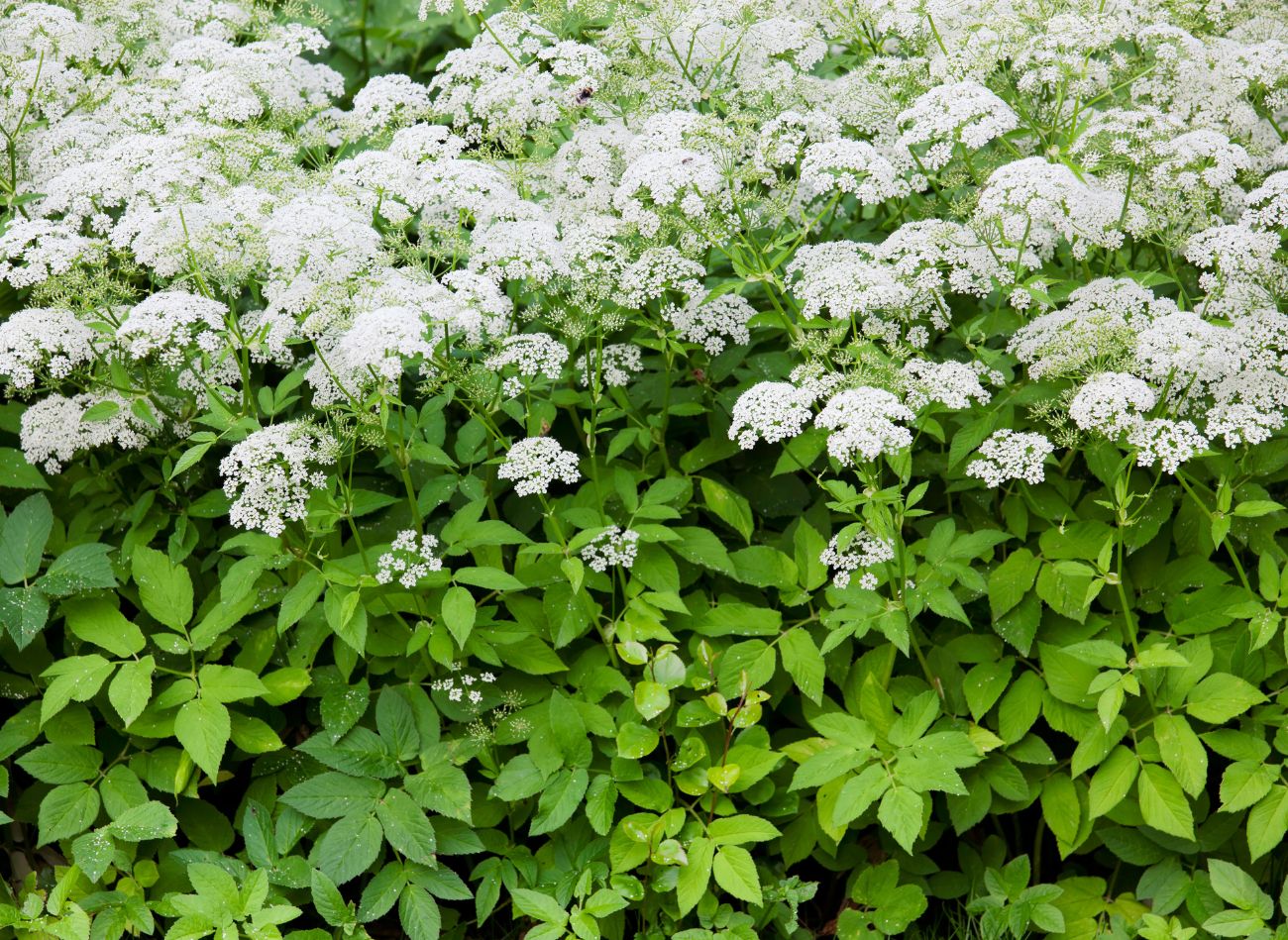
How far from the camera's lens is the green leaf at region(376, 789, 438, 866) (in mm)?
3576

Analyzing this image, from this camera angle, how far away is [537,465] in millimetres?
3594

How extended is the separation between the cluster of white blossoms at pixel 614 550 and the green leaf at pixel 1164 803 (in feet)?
5.63

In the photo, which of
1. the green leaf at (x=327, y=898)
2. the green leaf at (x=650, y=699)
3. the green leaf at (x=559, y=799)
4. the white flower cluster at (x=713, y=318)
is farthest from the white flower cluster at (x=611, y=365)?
the green leaf at (x=327, y=898)

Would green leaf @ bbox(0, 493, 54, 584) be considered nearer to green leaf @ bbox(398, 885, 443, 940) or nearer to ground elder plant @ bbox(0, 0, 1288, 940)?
ground elder plant @ bbox(0, 0, 1288, 940)

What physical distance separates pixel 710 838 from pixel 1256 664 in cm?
183

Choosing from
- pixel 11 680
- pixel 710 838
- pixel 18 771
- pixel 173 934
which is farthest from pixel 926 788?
pixel 18 771

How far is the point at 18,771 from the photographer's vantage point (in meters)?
4.54

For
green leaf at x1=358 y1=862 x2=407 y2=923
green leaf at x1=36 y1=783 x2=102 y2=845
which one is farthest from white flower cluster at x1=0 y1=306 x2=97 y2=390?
green leaf at x1=358 y1=862 x2=407 y2=923

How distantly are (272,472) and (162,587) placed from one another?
27.3 inches

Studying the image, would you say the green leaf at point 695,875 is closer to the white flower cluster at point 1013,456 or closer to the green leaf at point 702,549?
the green leaf at point 702,549

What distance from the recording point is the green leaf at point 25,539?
12.9 ft

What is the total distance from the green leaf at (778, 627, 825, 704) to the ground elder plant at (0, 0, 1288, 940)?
0.01 m

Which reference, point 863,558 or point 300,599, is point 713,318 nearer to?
point 863,558

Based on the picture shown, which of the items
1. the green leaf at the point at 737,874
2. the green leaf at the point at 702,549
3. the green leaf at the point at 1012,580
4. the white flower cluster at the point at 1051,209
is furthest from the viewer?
the green leaf at the point at 702,549
